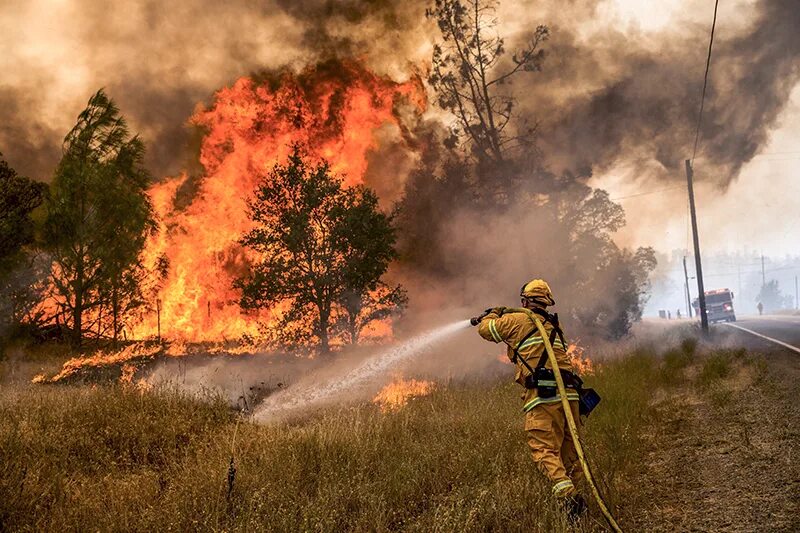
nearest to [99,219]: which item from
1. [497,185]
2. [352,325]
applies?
[352,325]

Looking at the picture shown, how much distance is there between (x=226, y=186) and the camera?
20.2 m

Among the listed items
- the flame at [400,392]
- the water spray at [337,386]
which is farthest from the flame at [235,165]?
the flame at [400,392]

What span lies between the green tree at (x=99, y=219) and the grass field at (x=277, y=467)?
28.0 feet

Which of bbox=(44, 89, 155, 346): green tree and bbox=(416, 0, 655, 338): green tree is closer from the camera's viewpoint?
bbox=(44, 89, 155, 346): green tree

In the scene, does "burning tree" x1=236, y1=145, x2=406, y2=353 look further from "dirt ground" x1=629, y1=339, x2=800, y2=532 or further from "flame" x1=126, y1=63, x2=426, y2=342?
"dirt ground" x1=629, y1=339, x2=800, y2=532

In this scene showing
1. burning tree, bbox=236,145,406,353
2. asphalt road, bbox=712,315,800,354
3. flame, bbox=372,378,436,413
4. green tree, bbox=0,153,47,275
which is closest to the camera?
flame, bbox=372,378,436,413

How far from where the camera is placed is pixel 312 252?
1458 cm

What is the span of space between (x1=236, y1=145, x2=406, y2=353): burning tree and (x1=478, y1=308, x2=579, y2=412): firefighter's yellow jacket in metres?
9.89

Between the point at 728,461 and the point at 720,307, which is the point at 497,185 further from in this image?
the point at 720,307

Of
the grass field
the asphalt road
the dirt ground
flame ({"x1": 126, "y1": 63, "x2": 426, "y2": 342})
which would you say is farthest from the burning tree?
the asphalt road

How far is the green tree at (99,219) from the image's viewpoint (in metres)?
16.0

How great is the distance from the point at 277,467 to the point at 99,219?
14.8 metres

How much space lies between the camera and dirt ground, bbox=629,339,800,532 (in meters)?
4.14

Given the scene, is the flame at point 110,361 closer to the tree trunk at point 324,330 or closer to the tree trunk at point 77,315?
the tree trunk at point 77,315
